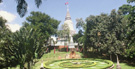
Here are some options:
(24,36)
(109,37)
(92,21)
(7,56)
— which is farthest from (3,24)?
(109,37)

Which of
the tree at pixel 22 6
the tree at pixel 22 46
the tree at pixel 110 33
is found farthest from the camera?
the tree at pixel 110 33

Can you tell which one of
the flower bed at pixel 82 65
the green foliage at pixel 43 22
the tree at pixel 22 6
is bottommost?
the flower bed at pixel 82 65

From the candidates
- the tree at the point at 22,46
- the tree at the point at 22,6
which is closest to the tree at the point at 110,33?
the tree at the point at 22,46

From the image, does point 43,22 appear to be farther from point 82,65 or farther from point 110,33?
point 82,65

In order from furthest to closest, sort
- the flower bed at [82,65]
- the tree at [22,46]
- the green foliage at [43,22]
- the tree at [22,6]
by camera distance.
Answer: the green foliage at [43,22]
the flower bed at [82,65]
the tree at [22,46]
the tree at [22,6]

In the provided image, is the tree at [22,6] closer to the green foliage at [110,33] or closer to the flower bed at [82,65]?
the flower bed at [82,65]

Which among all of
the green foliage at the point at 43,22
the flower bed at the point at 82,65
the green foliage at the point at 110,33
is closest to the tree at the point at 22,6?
the flower bed at the point at 82,65

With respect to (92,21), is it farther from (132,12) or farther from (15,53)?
(15,53)

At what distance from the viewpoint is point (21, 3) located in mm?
3707

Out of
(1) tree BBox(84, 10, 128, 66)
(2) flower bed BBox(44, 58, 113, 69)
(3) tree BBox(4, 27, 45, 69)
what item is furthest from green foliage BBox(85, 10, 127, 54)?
(3) tree BBox(4, 27, 45, 69)

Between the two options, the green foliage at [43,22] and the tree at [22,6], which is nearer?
the tree at [22,6]

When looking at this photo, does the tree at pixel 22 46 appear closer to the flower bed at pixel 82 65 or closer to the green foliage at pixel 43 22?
the flower bed at pixel 82 65

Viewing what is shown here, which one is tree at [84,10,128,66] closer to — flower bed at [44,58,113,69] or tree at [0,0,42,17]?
flower bed at [44,58,113,69]

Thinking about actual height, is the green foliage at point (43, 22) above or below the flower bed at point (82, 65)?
above
